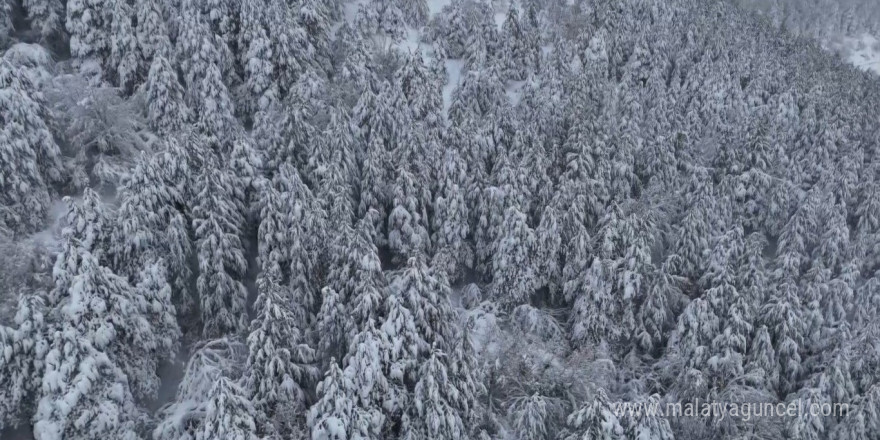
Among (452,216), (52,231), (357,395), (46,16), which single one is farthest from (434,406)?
(46,16)

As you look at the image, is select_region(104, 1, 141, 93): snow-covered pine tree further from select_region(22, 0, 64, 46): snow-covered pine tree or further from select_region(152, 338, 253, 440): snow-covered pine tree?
select_region(152, 338, 253, 440): snow-covered pine tree

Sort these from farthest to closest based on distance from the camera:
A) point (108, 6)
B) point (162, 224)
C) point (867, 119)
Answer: point (867, 119)
point (108, 6)
point (162, 224)

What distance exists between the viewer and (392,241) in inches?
1196

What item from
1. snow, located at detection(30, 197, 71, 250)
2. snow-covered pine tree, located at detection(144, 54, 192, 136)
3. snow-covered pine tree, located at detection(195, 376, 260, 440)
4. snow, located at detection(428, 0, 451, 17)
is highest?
snow, located at detection(428, 0, 451, 17)

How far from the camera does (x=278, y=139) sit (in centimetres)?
3114

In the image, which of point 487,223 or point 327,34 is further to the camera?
point 327,34

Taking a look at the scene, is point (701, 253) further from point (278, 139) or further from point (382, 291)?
point (278, 139)

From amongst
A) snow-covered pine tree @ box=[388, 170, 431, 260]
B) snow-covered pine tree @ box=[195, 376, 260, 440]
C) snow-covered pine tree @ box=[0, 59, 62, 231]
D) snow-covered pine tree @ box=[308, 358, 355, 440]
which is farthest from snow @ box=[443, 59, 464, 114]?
snow-covered pine tree @ box=[195, 376, 260, 440]

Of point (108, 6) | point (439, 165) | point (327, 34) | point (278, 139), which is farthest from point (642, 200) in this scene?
point (108, 6)

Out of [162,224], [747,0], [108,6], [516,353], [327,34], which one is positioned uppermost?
[747,0]

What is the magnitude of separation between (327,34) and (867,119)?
44712 millimetres

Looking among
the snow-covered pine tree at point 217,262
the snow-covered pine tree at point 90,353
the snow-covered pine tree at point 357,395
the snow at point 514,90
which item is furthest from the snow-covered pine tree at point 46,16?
the snow at point 514,90

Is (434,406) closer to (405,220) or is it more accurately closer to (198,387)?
(198,387)

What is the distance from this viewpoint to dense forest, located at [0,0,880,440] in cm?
2106
